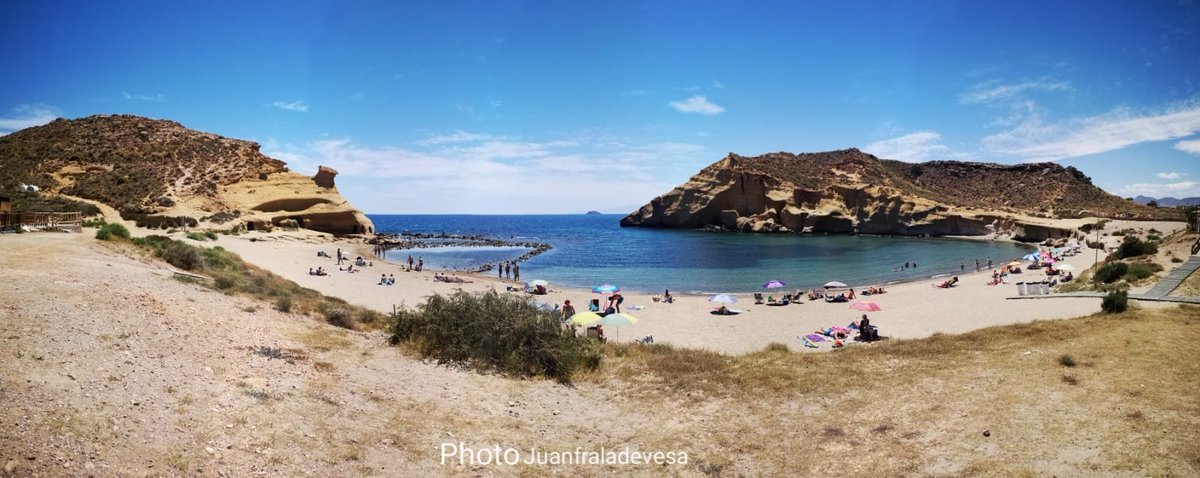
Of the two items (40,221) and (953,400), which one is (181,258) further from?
(953,400)

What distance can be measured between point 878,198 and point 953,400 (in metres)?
86.5

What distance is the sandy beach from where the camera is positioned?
18.8m

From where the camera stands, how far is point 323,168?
63.0 metres

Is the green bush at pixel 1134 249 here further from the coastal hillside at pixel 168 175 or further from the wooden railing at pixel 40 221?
the coastal hillside at pixel 168 175

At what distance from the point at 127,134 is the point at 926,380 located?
234ft

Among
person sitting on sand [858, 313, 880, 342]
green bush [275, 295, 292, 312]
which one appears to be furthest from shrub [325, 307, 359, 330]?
person sitting on sand [858, 313, 880, 342]

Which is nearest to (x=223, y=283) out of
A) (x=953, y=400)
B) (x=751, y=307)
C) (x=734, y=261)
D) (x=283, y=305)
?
(x=283, y=305)

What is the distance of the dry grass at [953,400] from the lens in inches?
256

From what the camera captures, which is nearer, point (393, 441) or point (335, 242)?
point (393, 441)

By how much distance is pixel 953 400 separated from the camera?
8.34 metres

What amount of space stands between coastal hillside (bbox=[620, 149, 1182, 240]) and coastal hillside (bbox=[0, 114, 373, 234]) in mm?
61630

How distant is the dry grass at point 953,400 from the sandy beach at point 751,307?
575cm

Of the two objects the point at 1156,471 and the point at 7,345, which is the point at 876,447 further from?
the point at 7,345

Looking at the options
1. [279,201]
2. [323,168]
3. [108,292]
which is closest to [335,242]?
[279,201]
